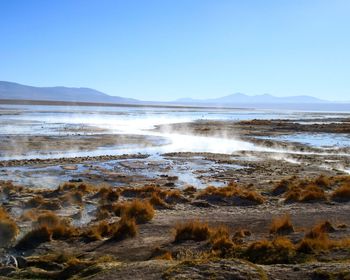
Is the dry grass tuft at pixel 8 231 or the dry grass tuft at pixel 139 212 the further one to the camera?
the dry grass tuft at pixel 139 212

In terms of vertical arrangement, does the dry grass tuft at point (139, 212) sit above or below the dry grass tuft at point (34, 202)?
above

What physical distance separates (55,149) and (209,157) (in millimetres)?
10955

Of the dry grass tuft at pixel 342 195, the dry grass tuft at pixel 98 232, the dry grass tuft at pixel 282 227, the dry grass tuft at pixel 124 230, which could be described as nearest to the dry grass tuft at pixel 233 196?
the dry grass tuft at pixel 342 195

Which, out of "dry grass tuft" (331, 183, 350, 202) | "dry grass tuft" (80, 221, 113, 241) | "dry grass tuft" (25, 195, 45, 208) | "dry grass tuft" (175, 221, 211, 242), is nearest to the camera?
"dry grass tuft" (175, 221, 211, 242)

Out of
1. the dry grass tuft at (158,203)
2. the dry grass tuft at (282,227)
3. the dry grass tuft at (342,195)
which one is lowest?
the dry grass tuft at (158,203)

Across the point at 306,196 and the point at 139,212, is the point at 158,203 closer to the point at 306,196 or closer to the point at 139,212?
the point at 139,212

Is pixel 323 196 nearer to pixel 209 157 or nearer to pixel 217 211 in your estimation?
pixel 217 211

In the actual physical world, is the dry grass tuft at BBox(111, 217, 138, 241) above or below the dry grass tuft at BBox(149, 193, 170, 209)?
above

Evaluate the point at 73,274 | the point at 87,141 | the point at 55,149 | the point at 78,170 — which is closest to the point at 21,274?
the point at 73,274

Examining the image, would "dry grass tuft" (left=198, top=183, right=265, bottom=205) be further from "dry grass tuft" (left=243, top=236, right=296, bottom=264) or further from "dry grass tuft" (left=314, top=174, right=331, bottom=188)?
"dry grass tuft" (left=243, top=236, right=296, bottom=264)

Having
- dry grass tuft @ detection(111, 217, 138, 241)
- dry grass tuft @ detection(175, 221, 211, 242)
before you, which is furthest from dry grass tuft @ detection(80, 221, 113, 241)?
dry grass tuft @ detection(175, 221, 211, 242)

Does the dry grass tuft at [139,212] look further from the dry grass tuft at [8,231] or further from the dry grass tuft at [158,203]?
the dry grass tuft at [8,231]

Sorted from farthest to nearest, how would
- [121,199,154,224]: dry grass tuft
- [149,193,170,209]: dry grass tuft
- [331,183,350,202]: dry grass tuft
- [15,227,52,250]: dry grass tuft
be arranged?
[331,183,350,202]: dry grass tuft
[149,193,170,209]: dry grass tuft
[121,199,154,224]: dry grass tuft
[15,227,52,250]: dry grass tuft

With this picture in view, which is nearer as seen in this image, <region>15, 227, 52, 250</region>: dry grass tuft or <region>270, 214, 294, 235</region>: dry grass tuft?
<region>15, 227, 52, 250</region>: dry grass tuft
